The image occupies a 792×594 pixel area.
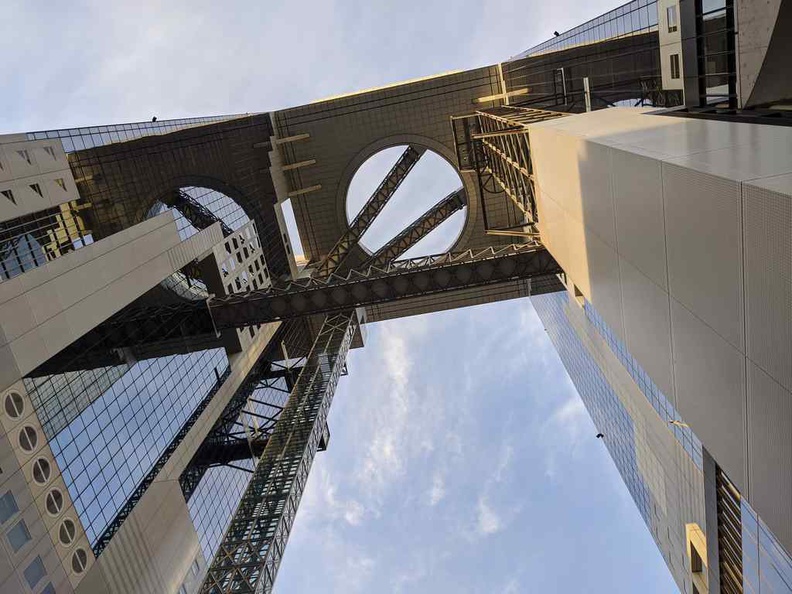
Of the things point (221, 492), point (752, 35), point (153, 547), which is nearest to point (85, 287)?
point (153, 547)

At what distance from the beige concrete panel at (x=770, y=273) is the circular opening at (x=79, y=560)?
914 inches

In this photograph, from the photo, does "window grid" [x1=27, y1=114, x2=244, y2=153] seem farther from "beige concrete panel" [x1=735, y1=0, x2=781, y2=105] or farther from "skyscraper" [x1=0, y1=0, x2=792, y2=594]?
"beige concrete panel" [x1=735, y1=0, x2=781, y2=105]

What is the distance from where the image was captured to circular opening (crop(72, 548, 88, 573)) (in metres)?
20.6

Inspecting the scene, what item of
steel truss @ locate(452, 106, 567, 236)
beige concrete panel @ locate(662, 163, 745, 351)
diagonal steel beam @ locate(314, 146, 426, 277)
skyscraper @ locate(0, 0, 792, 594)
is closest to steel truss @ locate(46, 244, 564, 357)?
skyscraper @ locate(0, 0, 792, 594)

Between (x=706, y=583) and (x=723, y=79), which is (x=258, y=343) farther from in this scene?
(x=723, y=79)

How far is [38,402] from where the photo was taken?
20.5 metres

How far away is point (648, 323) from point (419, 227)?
142 feet

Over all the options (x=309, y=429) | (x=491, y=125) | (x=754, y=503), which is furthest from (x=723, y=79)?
(x=309, y=429)

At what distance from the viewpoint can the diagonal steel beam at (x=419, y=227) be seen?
5469 centimetres

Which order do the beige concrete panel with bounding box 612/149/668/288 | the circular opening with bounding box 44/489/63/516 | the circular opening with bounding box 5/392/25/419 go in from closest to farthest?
the beige concrete panel with bounding box 612/149/668/288
the circular opening with bounding box 5/392/25/419
the circular opening with bounding box 44/489/63/516

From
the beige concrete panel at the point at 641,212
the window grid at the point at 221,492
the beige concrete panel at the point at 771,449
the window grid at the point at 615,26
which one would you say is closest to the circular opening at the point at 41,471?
the window grid at the point at 221,492

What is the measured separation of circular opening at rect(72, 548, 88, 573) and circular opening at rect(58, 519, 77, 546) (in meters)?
0.57

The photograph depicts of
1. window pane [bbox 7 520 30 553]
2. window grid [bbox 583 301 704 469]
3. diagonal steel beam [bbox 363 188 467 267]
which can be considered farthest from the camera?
diagonal steel beam [bbox 363 188 467 267]

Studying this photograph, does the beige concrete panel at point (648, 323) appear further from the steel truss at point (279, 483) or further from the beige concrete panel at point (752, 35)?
the steel truss at point (279, 483)
